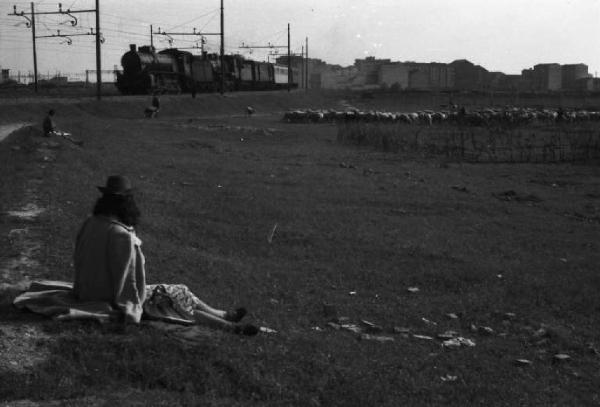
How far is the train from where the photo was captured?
46812mm

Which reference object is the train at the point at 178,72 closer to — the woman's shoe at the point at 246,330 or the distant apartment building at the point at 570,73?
the woman's shoe at the point at 246,330

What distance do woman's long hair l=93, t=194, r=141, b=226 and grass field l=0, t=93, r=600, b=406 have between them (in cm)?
93

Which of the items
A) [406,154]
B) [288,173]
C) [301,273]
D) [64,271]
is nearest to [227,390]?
[64,271]

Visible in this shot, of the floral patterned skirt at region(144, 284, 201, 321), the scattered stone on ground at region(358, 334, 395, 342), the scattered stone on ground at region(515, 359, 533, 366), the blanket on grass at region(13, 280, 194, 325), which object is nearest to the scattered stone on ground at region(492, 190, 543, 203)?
the scattered stone on ground at region(358, 334, 395, 342)

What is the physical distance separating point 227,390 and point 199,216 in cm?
824

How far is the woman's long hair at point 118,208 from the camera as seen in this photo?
6.32m

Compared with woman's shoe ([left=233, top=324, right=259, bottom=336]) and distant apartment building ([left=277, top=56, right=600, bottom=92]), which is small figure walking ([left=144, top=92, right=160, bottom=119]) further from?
distant apartment building ([left=277, top=56, right=600, bottom=92])

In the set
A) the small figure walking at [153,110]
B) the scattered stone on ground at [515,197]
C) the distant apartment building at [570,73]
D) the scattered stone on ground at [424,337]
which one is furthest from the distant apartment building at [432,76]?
the scattered stone on ground at [424,337]

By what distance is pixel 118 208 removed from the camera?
20.7 ft

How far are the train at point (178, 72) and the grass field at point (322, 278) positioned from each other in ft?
82.6

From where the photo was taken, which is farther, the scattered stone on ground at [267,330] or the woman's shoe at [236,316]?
the scattered stone on ground at [267,330]

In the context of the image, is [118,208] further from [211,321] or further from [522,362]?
[522,362]

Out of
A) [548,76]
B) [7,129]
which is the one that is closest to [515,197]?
[7,129]

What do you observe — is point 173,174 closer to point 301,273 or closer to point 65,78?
point 301,273
